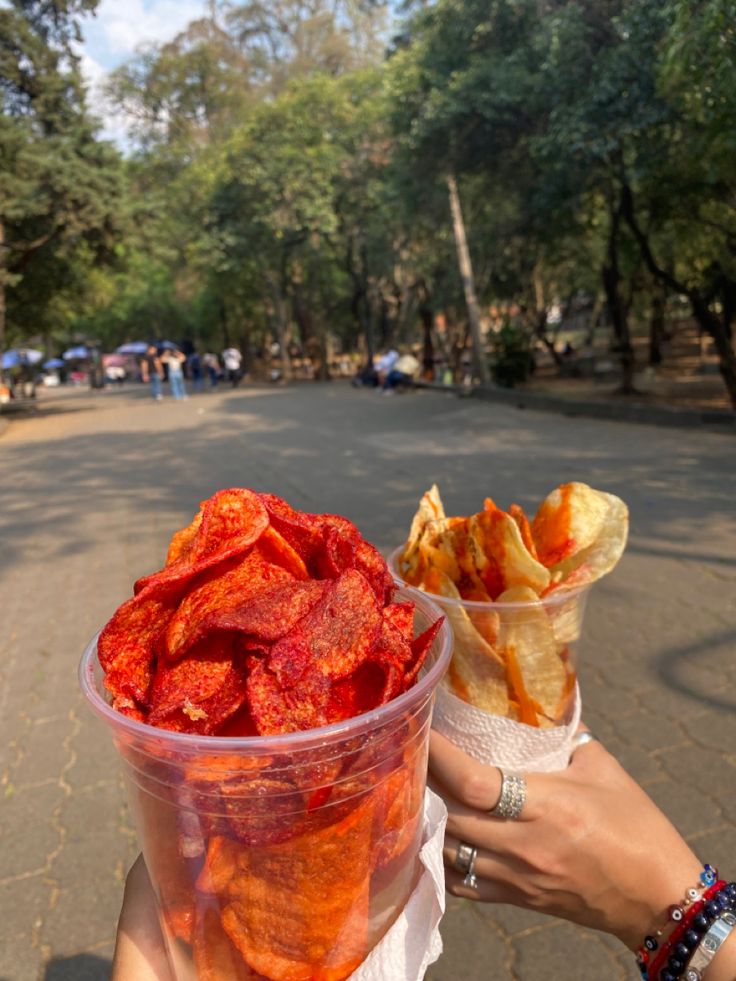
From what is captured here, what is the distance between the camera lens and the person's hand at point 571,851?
123 cm

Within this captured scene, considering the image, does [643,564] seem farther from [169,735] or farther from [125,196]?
[125,196]

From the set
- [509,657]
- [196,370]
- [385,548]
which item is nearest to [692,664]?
[385,548]

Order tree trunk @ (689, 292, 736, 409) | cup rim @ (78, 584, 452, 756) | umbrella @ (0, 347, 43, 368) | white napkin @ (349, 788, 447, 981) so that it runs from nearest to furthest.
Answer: cup rim @ (78, 584, 452, 756) → white napkin @ (349, 788, 447, 981) → tree trunk @ (689, 292, 736, 409) → umbrella @ (0, 347, 43, 368)

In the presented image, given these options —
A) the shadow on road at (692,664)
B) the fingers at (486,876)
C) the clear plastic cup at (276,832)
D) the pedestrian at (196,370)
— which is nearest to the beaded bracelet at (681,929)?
the fingers at (486,876)

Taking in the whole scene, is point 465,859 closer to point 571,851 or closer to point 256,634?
point 571,851

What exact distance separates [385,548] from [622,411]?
8.47 metres

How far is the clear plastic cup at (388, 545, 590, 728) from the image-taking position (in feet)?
4.38

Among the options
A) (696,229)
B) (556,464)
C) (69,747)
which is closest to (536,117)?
(696,229)

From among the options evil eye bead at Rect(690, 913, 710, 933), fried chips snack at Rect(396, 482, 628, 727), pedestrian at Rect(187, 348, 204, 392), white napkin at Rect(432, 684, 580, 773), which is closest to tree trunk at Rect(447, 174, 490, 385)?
fried chips snack at Rect(396, 482, 628, 727)

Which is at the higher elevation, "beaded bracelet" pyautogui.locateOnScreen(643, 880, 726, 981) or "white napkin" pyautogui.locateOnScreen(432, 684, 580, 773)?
"white napkin" pyautogui.locateOnScreen(432, 684, 580, 773)

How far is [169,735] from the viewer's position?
795mm

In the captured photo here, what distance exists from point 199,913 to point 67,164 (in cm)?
2087

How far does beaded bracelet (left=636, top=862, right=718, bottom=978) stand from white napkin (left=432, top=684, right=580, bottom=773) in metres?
0.30

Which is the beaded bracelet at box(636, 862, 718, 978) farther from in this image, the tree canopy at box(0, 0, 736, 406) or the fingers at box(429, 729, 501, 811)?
the tree canopy at box(0, 0, 736, 406)
